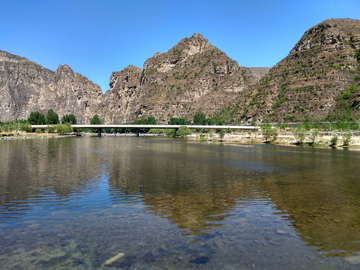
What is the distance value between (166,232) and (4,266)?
19.4 ft

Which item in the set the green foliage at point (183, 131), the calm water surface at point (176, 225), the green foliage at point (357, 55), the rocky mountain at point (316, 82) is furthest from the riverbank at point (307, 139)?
the green foliage at point (357, 55)

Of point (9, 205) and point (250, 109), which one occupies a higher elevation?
point (250, 109)

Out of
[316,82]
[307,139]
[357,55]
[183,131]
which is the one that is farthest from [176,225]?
[357,55]

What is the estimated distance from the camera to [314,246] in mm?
10367

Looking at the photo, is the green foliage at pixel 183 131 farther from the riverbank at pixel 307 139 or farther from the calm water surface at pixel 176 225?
the calm water surface at pixel 176 225

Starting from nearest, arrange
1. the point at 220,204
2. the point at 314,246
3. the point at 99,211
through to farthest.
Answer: the point at 314,246
the point at 99,211
the point at 220,204

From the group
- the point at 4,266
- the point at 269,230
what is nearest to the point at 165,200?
the point at 269,230

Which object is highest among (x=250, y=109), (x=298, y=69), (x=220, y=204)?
(x=298, y=69)

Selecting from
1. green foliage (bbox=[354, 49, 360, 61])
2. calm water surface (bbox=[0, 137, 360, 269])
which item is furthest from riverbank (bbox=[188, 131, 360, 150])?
green foliage (bbox=[354, 49, 360, 61])

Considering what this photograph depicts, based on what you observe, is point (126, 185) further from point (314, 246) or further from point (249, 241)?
point (314, 246)

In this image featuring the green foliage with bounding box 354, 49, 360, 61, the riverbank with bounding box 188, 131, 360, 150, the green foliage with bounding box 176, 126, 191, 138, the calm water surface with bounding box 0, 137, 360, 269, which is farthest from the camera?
the green foliage with bounding box 176, 126, 191, 138

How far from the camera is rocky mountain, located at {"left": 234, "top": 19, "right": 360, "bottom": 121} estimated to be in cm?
13738

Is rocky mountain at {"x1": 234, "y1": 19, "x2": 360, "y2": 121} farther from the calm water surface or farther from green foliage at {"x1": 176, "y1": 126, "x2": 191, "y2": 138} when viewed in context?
the calm water surface

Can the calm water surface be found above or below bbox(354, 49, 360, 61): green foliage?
below
